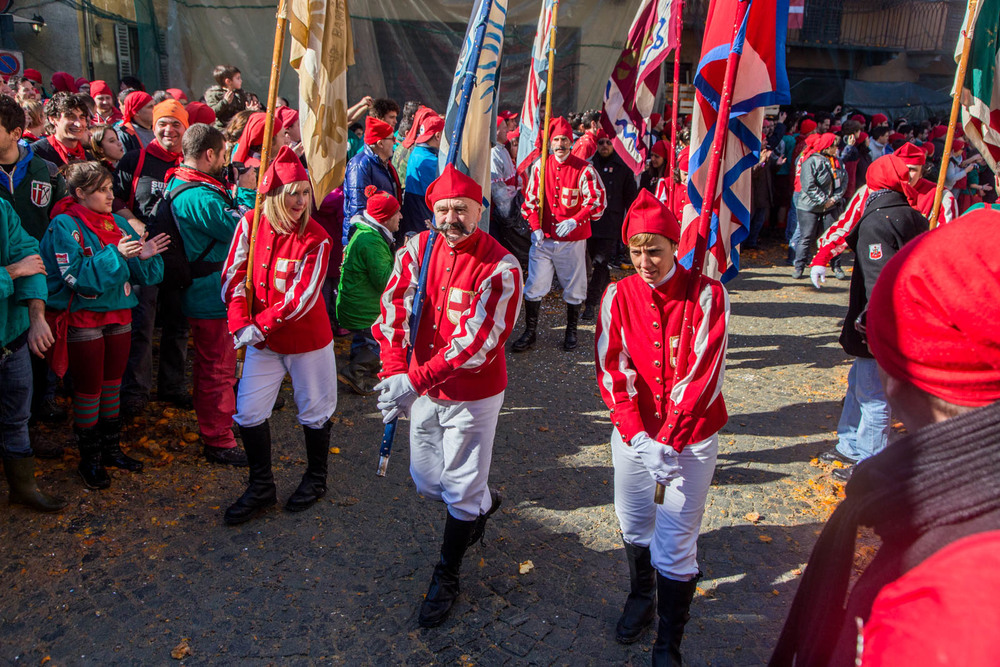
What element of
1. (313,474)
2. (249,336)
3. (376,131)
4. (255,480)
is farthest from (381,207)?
(255,480)

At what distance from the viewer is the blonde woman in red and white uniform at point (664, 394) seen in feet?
10.1

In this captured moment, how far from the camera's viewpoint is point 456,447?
3.56m

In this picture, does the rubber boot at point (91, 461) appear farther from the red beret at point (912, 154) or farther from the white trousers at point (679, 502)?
the red beret at point (912, 154)

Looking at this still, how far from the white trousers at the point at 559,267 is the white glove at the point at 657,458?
4.84 m

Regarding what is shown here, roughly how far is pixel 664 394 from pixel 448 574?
4.74 ft

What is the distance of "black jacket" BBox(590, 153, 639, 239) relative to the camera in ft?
29.3

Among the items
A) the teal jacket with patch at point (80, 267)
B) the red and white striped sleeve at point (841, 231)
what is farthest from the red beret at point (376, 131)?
the red and white striped sleeve at point (841, 231)

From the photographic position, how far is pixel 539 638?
11.5 ft

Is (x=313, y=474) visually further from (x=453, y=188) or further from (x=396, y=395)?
(x=453, y=188)

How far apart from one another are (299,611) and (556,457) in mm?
2379

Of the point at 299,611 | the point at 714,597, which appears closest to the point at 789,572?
the point at 714,597

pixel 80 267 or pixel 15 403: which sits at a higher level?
pixel 80 267

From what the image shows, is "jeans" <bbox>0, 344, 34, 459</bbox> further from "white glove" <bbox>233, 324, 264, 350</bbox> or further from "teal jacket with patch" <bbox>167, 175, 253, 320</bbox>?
"white glove" <bbox>233, 324, 264, 350</bbox>

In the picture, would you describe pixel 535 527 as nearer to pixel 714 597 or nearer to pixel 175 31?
pixel 714 597
